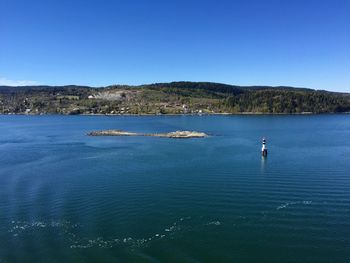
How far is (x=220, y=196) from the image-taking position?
3469cm

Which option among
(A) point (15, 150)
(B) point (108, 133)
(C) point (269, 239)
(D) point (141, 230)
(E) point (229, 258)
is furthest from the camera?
(B) point (108, 133)

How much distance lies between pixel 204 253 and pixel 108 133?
82.8m

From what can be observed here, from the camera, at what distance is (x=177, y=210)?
31.0 meters

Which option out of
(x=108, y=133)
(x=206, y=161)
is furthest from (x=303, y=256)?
(x=108, y=133)

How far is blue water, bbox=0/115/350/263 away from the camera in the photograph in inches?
909

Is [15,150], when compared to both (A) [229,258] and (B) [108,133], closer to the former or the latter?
(B) [108,133]

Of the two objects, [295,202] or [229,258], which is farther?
[295,202]

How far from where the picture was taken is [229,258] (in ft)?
72.6

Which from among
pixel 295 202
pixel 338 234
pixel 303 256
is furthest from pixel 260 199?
pixel 303 256

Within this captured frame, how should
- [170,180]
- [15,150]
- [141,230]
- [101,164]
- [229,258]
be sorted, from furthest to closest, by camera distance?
1. [15,150]
2. [101,164]
3. [170,180]
4. [141,230]
5. [229,258]

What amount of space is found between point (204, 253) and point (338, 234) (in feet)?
30.2

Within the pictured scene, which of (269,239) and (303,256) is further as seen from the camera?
(269,239)

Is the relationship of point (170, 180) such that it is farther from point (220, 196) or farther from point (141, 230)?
point (141, 230)

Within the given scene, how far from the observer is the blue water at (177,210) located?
23078mm
